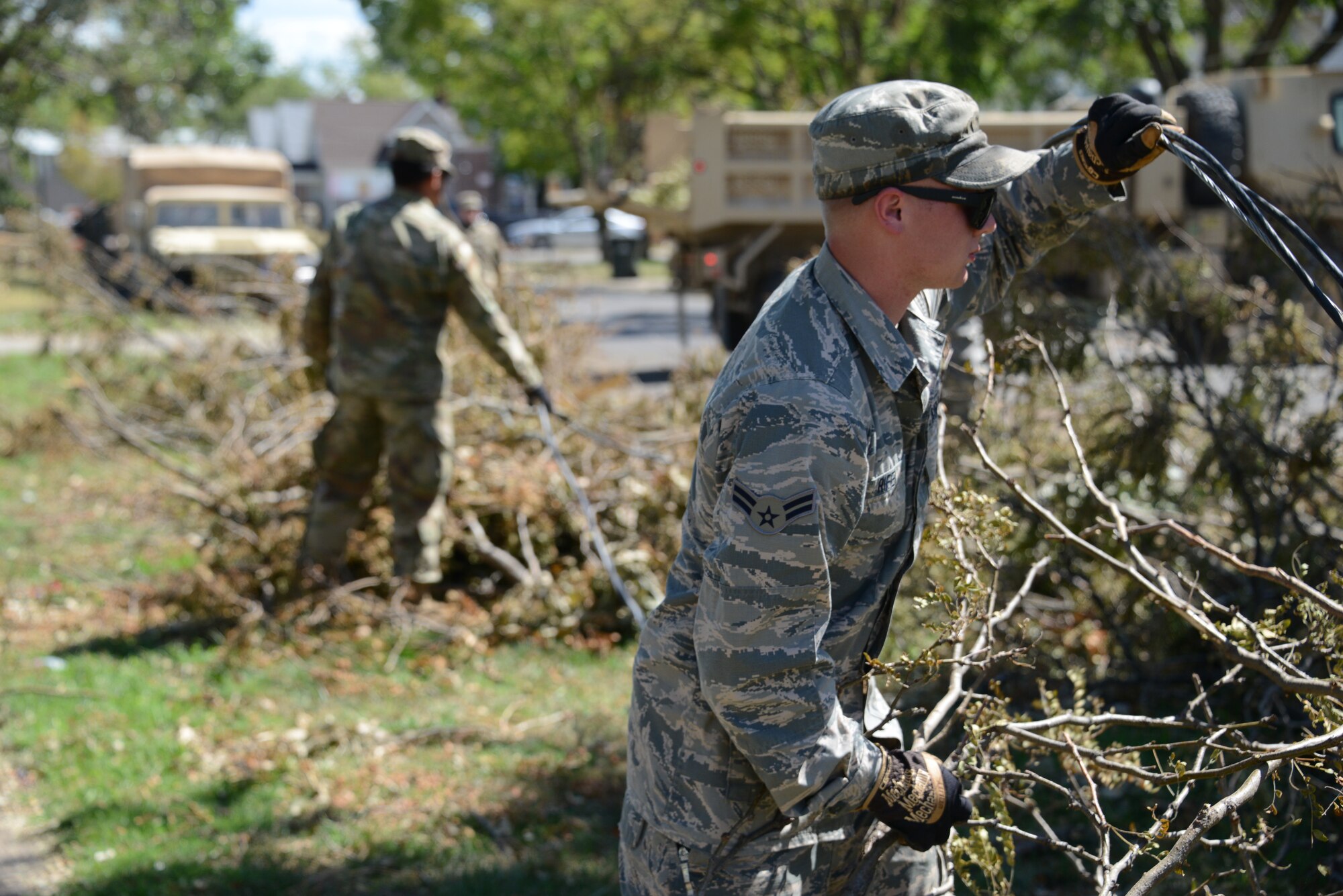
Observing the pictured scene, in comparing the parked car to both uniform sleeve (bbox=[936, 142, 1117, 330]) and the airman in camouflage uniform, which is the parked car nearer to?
uniform sleeve (bbox=[936, 142, 1117, 330])

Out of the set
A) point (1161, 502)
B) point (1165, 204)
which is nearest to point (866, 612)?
point (1161, 502)

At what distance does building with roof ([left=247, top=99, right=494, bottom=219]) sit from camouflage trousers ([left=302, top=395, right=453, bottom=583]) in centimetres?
5554

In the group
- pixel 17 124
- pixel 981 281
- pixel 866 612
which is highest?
pixel 17 124

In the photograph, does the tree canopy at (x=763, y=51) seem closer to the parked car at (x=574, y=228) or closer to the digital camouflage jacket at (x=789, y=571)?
the parked car at (x=574, y=228)

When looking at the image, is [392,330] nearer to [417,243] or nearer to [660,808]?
[417,243]

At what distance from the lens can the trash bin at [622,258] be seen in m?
28.9

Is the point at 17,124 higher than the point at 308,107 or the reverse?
the reverse

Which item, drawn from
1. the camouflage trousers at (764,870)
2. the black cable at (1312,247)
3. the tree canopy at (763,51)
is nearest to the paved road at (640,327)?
the tree canopy at (763,51)

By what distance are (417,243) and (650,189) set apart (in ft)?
30.4

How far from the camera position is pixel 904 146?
190 cm

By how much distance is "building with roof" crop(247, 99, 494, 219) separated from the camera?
205 feet

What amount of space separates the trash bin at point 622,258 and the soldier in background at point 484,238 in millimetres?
15690

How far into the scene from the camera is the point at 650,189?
14.6 m

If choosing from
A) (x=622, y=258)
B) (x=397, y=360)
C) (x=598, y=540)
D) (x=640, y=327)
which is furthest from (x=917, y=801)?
(x=622, y=258)
